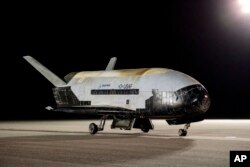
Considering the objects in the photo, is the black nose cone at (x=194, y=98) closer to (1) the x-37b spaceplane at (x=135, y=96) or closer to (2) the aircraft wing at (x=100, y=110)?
(1) the x-37b spaceplane at (x=135, y=96)

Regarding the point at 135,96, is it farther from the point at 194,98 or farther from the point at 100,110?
the point at 194,98

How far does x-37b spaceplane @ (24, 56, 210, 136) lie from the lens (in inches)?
1008

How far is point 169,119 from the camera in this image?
26.5m

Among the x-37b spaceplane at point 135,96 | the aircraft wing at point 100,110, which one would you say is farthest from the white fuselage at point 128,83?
the aircraft wing at point 100,110

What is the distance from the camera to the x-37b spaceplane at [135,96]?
84.0 ft

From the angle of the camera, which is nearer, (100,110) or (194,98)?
(194,98)

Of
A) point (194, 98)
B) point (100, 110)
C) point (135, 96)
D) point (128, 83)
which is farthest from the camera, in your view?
Answer: point (100, 110)

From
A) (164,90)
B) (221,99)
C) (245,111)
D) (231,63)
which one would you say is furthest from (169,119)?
(231,63)

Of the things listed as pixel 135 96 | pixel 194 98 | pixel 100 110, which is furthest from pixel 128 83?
pixel 194 98

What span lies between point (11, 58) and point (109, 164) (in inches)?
2762

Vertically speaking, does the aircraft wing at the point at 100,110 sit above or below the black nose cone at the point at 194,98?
below

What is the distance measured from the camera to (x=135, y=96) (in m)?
27.2

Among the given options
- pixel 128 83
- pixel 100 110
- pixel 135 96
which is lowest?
pixel 100 110

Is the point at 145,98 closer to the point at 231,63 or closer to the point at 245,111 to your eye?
the point at 245,111
